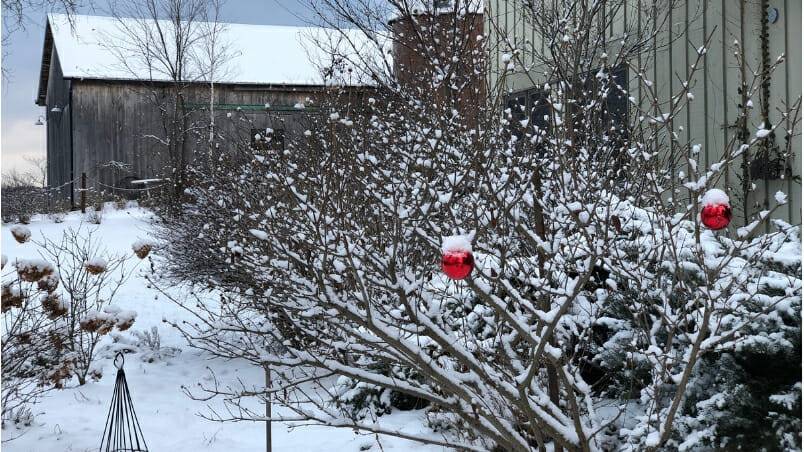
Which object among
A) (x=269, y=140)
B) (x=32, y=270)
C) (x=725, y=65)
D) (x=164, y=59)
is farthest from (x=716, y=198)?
(x=164, y=59)

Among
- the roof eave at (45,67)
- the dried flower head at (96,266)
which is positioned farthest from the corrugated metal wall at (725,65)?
the roof eave at (45,67)

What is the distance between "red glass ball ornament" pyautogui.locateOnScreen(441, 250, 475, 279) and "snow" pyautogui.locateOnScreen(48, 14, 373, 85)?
60.3 ft

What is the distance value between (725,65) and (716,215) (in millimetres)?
5471

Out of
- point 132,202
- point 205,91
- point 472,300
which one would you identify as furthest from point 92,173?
point 472,300

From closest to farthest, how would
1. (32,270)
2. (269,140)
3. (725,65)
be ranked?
(32,270), (269,140), (725,65)

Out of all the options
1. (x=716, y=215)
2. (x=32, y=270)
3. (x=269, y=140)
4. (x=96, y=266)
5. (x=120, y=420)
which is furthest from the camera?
(x=120, y=420)

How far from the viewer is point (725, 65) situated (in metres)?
7.25

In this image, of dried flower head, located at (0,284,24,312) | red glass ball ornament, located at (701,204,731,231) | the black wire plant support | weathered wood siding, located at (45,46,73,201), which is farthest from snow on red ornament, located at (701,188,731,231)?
weathered wood siding, located at (45,46,73,201)

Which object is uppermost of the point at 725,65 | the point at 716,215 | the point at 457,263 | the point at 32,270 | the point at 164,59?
the point at 164,59

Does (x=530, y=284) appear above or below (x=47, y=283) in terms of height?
above

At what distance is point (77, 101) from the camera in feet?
68.4

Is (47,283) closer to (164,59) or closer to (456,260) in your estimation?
(456,260)

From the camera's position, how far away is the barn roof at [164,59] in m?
19.7

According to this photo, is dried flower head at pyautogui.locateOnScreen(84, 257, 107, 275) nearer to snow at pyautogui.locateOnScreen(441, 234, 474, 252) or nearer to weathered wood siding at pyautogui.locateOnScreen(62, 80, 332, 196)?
snow at pyautogui.locateOnScreen(441, 234, 474, 252)
